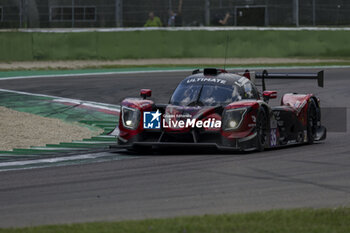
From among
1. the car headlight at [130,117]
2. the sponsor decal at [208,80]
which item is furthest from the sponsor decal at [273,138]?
the car headlight at [130,117]

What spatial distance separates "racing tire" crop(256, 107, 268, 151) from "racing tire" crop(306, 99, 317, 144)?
1.65 metres

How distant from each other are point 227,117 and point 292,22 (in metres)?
20.1

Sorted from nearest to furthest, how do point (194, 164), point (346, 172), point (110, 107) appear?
1. point (346, 172)
2. point (194, 164)
3. point (110, 107)

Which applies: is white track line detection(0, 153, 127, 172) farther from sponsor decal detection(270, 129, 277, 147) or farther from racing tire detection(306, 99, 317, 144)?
racing tire detection(306, 99, 317, 144)

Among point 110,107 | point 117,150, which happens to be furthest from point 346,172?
point 110,107

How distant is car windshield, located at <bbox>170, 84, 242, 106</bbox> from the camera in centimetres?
1285

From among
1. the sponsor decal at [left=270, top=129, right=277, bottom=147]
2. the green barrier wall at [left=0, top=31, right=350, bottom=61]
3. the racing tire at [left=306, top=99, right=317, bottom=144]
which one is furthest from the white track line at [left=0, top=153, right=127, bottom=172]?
the green barrier wall at [left=0, top=31, right=350, bottom=61]

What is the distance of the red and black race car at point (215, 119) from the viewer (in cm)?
1216

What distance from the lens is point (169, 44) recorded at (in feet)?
100

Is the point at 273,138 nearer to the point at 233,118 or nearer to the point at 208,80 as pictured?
the point at 233,118

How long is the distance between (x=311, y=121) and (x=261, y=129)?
83.8 inches

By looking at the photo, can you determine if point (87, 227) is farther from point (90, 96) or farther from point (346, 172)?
point (90, 96)

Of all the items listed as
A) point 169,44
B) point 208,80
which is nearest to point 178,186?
point 208,80

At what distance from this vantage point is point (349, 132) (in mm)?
15406
